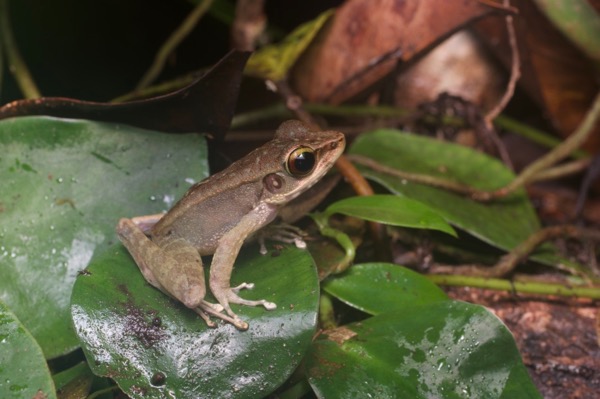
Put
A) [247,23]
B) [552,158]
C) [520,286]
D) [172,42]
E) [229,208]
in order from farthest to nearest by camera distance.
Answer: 1. [247,23]
2. [172,42]
3. [552,158]
4. [520,286]
5. [229,208]

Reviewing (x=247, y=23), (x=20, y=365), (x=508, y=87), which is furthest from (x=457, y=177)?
(x=20, y=365)

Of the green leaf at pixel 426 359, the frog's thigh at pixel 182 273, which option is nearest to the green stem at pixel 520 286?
the green leaf at pixel 426 359

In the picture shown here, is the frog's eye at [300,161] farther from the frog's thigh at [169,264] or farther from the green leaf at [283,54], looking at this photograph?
the green leaf at [283,54]

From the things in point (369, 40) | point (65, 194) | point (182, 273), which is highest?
point (369, 40)

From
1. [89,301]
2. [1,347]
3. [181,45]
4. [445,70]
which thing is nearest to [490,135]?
[445,70]

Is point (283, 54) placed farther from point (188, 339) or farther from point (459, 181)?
point (188, 339)

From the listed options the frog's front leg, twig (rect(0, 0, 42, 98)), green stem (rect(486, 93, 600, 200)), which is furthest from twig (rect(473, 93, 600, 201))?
twig (rect(0, 0, 42, 98))
